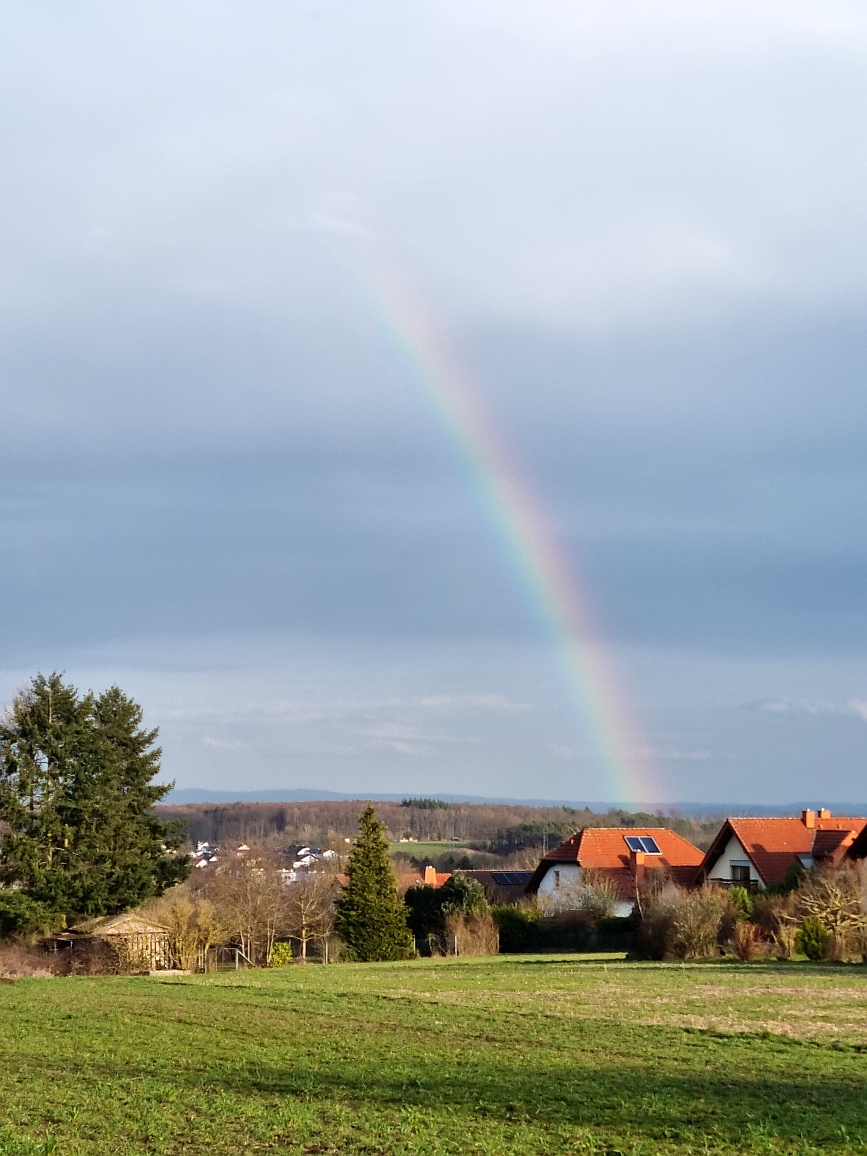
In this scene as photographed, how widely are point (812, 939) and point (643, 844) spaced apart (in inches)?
1365

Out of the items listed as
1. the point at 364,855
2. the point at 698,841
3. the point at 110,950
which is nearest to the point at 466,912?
the point at 364,855

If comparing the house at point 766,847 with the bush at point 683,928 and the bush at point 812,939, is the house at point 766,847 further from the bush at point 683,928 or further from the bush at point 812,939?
the bush at point 812,939

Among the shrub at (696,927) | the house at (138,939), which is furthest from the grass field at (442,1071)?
the house at (138,939)

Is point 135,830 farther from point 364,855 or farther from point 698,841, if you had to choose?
point 698,841

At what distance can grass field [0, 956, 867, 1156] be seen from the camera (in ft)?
32.9

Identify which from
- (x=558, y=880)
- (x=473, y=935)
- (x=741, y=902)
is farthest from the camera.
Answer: (x=558, y=880)

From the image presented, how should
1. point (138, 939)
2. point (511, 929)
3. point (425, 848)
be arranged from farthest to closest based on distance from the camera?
point (425, 848)
point (511, 929)
point (138, 939)

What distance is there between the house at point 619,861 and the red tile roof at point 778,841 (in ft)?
14.8

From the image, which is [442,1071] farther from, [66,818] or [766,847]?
[766,847]

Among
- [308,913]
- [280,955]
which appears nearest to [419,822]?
[308,913]

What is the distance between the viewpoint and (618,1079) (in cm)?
1273

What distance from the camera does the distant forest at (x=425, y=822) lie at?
13050 centimetres

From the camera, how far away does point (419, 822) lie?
168 meters

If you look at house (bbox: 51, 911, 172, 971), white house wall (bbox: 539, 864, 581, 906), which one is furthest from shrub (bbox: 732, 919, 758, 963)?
white house wall (bbox: 539, 864, 581, 906)
